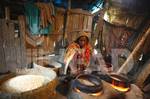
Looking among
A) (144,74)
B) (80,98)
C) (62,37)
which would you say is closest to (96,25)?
(62,37)

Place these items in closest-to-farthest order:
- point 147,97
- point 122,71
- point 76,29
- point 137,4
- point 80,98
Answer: point 80,98
point 147,97
point 122,71
point 76,29
point 137,4

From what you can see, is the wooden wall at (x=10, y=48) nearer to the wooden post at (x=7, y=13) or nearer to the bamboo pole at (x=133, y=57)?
the wooden post at (x=7, y=13)

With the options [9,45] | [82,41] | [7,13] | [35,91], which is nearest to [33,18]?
[7,13]

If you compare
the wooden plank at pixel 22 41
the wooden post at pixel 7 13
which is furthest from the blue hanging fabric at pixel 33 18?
the wooden post at pixel 7 13

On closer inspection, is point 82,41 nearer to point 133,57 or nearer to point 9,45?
point 9,45

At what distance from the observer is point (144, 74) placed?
23.1 ft

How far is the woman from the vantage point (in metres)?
5.89

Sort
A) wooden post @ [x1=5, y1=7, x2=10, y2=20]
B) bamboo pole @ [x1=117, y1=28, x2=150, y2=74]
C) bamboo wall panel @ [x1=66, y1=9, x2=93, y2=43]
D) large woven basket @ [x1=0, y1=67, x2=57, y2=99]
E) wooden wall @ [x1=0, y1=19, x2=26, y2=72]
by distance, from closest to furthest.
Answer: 1. large woven basket @ [x1=0, y1=67, x2=57, y2=99]
2. wooden post @ [x1=5, y1=7, x2=10, y2=20]
3. wooden wall @ [x1=0, y1=19, x2=26, y2=72]
4. bamboo pole @ [x1=117, y1=28, x2=150, y2=74]
5. bamboo wall panel @ [x1=66, y1=9, x2=93, y2=43]

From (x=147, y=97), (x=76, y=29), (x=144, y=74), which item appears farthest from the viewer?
(x=76, y=29)

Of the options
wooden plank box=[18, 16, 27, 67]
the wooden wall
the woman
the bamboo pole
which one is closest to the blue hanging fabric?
wooden plank box=[18, 16, 27, 67]

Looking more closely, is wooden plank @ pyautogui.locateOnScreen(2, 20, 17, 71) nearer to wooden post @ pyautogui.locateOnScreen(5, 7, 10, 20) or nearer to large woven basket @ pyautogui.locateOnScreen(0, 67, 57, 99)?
wooden post @ pyautogui.locateOnScreen(5, 7, 10, 20)

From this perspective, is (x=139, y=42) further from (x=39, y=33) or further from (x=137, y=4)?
(x=39, y=33)

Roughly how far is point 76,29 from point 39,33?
2.25 metres

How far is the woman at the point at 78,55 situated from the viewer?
589 centimetres
